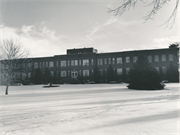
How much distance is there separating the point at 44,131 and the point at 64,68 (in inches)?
1812

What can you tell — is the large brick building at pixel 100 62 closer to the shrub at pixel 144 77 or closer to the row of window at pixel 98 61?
the row of window at pixel 98 61

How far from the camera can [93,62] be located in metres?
48.7

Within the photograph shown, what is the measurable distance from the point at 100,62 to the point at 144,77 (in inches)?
1076

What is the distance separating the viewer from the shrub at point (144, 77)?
2027 centimetres

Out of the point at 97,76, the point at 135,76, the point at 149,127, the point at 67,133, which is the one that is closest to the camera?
the point at 67,133

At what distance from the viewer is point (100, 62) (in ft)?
158

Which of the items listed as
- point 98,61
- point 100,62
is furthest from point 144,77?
point 98,61

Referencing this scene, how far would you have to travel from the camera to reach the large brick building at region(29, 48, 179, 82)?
141 feet

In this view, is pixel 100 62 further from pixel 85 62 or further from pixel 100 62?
pixel 85 62

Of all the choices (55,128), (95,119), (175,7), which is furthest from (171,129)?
(175,7)

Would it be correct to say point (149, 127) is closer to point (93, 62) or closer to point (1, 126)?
point (1, 126)

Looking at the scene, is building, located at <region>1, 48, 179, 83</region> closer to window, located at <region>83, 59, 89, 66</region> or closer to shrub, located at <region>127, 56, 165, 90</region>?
window, located at <region>83, 59, 89, 66</region>

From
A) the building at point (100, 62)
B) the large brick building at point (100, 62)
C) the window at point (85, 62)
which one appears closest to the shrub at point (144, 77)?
the building at point (100, 62)

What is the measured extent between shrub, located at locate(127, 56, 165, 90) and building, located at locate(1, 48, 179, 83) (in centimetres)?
2231
